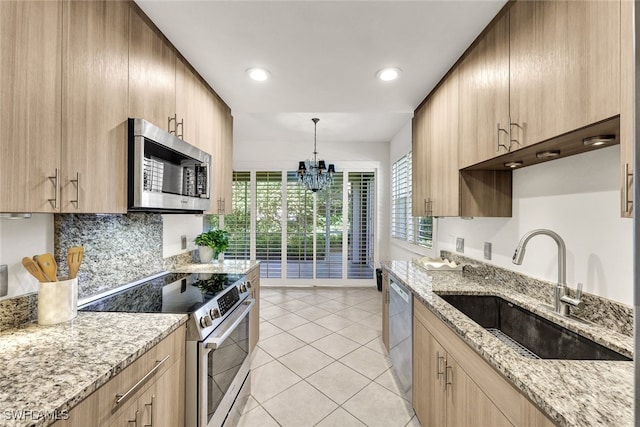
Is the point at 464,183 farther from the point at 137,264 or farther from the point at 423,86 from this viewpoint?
the point at 137,264

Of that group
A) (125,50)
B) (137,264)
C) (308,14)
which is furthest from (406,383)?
(125,50)

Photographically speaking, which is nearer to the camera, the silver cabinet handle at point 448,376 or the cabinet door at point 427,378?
the silver cabinet handle at point 448,376

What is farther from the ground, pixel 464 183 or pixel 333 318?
pixel 464 183

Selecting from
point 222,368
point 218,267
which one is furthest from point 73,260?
point 218,267

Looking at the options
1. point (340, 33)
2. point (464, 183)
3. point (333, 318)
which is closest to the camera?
point (340, 33)

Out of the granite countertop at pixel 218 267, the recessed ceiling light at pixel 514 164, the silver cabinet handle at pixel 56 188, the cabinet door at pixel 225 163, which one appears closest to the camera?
the silver cabinet handle at pixel 56 188

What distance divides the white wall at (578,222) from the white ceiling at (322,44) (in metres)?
0.91

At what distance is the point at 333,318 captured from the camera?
12.1 ft

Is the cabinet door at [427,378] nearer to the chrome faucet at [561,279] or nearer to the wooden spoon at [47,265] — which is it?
the chrome faucet at [561,279]

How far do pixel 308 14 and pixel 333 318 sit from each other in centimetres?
328

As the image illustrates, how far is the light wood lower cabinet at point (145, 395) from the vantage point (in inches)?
32.8

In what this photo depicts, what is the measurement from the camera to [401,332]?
215cm

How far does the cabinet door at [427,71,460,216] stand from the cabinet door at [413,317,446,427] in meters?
0.87

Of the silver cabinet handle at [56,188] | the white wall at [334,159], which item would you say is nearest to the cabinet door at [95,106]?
the silver cabinet handle at [56,188]
